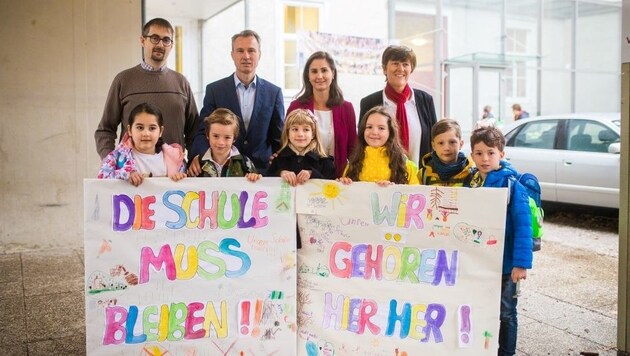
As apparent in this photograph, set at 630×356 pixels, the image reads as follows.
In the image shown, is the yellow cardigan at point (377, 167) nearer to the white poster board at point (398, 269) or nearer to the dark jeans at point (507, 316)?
the white poster board at point (398, 269)

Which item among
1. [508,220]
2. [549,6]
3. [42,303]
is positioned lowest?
[42,303]

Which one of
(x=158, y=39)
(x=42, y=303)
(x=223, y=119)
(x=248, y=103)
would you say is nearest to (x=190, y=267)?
(x=223, y=119)

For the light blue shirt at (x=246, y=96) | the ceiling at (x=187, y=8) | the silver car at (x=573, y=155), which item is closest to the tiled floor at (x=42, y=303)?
the light blue shirt at (x=246, y=96)

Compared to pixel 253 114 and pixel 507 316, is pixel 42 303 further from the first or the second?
pixel 507 316

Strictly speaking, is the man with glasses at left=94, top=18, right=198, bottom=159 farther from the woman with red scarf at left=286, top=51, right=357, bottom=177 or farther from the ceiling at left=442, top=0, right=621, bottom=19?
the ceiling at left=442, top=0, right=621, bottom=19

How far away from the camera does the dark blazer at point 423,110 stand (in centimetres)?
418

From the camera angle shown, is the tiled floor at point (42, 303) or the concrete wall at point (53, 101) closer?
the tiled floor at point (42, 303)

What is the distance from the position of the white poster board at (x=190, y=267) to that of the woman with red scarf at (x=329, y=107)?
711 millimetres

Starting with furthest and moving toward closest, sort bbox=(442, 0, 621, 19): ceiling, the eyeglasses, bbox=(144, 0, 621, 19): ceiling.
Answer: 1. bbox=(442, 0, 621, 19): ceiling
2. bbox=(144, 0, 621, 19): ceiling
3. the eyeglasses

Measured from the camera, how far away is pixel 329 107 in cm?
407

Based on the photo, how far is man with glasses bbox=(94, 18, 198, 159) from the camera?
406 cm

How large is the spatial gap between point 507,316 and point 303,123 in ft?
5.42

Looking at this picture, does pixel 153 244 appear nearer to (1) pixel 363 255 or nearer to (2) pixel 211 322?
(2) pixel 211 322

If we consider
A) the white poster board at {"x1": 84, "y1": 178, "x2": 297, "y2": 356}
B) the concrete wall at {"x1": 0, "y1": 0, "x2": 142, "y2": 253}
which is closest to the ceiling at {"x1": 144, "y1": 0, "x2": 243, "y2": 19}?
the concrete wall at {"x1": 0, "y1": 0, "x2": 142, "y2": 253}
